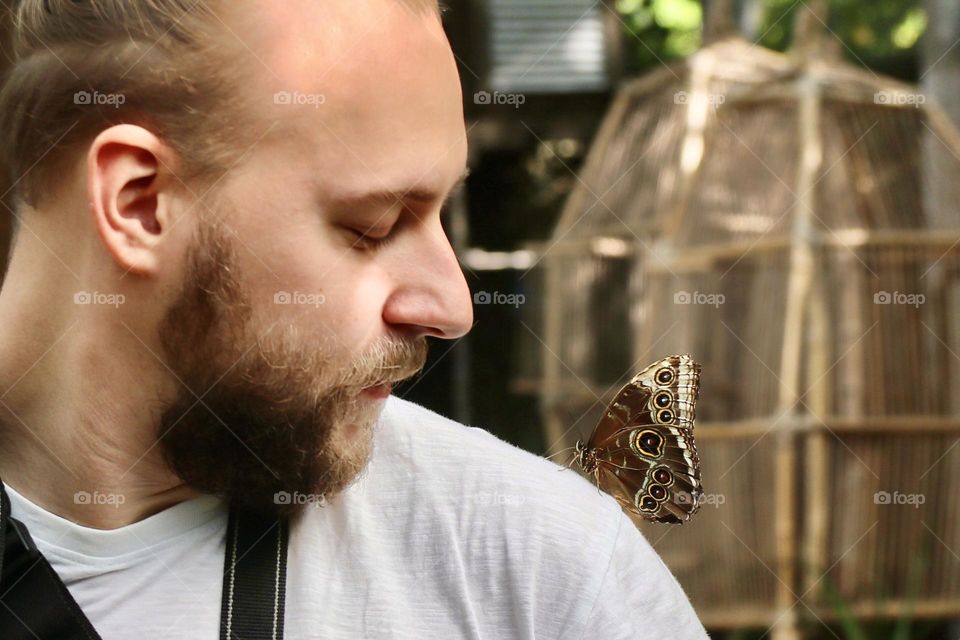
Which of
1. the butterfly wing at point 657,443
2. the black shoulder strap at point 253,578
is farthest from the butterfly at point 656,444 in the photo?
the black shoulder strap at point 253,578

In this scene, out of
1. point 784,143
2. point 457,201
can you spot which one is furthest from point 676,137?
point 457,201

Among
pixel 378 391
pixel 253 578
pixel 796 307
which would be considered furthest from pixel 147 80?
pixel 796 307

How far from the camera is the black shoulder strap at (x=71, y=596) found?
96 cm

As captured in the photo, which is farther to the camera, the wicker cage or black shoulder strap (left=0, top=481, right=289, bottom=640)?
the wicker cage

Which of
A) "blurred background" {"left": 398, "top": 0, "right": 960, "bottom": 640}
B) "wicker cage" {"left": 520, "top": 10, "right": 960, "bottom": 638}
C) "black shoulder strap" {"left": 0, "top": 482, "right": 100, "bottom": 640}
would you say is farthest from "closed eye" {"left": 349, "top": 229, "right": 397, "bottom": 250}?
"wicker cage" {"left": 520, "top": 10, "right": 960, "bottom": 638}

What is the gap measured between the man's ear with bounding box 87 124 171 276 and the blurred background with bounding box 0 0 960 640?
5.38 feet

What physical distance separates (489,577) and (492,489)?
3.6 inches

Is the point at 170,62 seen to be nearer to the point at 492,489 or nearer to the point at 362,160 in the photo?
the point at 362,160

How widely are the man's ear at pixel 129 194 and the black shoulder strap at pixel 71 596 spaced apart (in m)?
0.25

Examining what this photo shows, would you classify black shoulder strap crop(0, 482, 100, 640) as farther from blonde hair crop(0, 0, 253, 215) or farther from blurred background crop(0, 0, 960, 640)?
blurred background crop(0, 0, 960, 640)

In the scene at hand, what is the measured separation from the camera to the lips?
1026mm

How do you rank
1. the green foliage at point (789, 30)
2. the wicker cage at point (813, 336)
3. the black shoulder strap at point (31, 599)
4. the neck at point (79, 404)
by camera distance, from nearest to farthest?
the black shoulder strap at point (31, 599) → the neck at point (79, 404) → the wicker cage at point (813, 336) → the green foliage at point (789, 30)

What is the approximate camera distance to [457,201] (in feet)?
13.3

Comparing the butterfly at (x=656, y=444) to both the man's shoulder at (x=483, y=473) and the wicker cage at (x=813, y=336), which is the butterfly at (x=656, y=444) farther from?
the wicker cage at (x=813, y=336)
